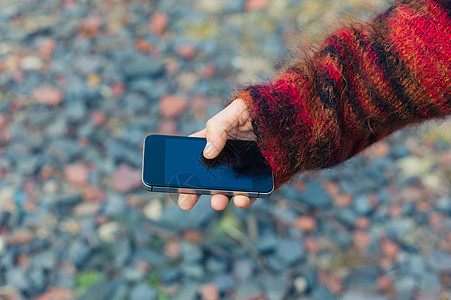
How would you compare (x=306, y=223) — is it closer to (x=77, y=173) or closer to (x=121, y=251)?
(x=121, y=251)

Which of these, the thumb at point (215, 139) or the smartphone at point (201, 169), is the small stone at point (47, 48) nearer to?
the smartphone at point (201, 169)

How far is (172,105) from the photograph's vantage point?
104 inches

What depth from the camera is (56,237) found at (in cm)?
218

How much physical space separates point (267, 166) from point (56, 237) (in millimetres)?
1271

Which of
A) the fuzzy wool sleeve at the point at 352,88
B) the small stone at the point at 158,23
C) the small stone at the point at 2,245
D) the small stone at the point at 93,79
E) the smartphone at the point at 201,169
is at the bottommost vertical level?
the small stone at the point at 2,245

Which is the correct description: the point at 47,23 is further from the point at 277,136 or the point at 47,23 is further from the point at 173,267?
the point at 277,136

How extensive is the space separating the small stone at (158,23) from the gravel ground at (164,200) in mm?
69

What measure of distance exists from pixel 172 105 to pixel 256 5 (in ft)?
3.45

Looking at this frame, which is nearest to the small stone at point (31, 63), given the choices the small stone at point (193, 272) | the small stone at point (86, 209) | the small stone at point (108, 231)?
the small stone at point (86, 209)

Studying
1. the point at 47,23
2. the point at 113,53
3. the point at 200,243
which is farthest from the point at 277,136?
the point at 47,23

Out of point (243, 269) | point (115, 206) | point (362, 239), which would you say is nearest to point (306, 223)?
point (362, 239)

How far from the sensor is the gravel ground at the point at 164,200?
83.0 inches

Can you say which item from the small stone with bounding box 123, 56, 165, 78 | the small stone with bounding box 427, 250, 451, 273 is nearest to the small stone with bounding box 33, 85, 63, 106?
the small stone with bounding box 123, 56, 165, 78

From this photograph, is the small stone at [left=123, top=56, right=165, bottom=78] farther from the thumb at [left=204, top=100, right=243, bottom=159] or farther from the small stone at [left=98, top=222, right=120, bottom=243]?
the thumb at [left=204, top=100, right=243, bottom=159]
